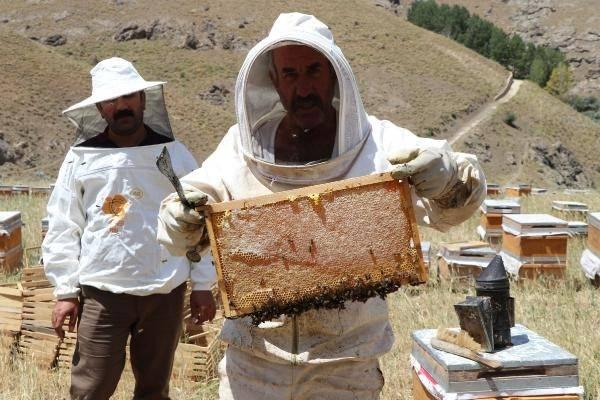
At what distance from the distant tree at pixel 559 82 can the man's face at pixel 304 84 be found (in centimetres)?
A: 7493

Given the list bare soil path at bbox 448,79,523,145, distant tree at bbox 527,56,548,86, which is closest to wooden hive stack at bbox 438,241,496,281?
bare soil path at bbox 448,79,523,145

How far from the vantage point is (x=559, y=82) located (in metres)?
72.6

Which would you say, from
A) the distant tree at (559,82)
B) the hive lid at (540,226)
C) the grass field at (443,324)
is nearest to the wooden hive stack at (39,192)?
the grass field at (443,324)

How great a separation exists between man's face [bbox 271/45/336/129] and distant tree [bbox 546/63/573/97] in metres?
74.9

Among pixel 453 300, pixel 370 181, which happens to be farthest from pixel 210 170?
pixel 453 300

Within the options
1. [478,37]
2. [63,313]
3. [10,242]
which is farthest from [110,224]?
[478,37]

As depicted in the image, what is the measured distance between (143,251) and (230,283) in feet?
4.60

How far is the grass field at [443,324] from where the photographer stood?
418 cm

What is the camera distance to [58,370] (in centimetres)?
468

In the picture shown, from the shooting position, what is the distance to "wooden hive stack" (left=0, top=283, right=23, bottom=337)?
4.89 m

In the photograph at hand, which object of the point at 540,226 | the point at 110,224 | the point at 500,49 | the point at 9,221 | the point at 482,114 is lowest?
the point at 500,49

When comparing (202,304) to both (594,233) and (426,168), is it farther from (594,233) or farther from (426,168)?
(594,233)

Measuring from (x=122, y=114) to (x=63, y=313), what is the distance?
106 cm

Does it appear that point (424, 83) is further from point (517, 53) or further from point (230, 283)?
point (230, 283)
